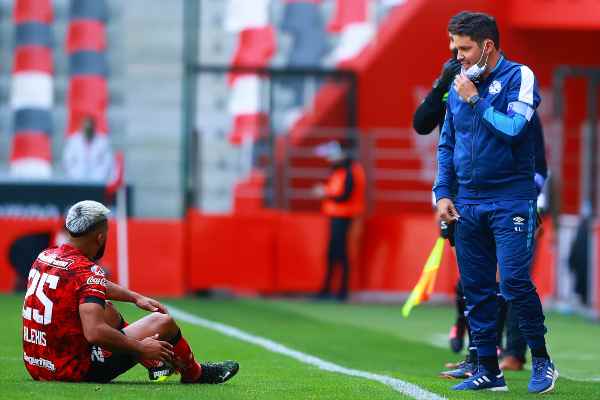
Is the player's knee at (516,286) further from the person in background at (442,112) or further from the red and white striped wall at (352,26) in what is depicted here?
the red and white striped wall at (352,26)

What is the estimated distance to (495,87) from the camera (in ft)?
24.7

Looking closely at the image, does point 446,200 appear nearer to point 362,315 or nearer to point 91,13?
point 362,315

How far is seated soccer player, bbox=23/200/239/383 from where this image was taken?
7.05m

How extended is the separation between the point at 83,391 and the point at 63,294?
480mm

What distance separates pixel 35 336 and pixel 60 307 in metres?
0.22

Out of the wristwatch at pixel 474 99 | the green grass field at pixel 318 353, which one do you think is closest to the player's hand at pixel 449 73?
the wristwatch at pixel 474 99

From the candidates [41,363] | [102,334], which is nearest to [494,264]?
[102,334]

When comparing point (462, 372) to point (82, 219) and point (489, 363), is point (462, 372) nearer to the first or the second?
point (489, 363)

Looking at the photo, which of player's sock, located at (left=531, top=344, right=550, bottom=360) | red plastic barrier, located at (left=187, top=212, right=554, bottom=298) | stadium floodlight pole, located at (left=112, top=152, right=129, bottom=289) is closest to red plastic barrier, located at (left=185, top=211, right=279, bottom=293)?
red plastic barrier, located at (left=187, top=212, right=554, bottom=298)

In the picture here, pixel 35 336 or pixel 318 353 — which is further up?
pixel 35 336

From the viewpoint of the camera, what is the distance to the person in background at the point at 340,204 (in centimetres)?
1769

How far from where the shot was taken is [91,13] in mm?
19750

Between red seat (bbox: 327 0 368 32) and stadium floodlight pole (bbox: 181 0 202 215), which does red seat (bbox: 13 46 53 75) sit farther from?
red seat (bbox: 327 0 368 32)

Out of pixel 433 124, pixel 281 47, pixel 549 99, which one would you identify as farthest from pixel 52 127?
pixel 433 124
